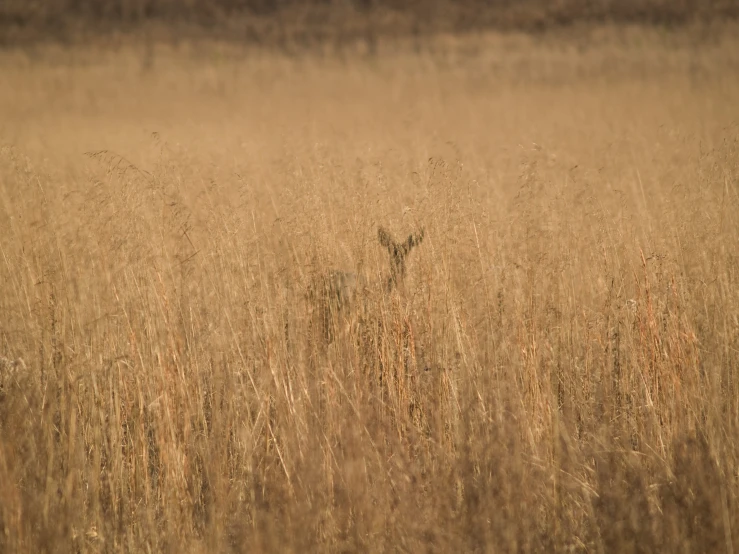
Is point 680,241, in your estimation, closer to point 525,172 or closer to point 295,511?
point 525,172

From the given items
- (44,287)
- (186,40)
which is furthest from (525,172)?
(186,40)

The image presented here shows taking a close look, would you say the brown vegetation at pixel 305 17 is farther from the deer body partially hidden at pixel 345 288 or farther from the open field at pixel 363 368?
the deer body partially hidden at pixel 345 288

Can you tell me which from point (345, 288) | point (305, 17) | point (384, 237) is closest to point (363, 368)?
point (345, 288)

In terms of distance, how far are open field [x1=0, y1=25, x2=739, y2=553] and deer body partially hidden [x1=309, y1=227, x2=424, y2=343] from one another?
0.06 ft

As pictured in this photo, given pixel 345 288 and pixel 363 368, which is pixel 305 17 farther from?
pixel 363 368

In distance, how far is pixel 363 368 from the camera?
9.99 feet

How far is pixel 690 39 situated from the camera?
26500mm

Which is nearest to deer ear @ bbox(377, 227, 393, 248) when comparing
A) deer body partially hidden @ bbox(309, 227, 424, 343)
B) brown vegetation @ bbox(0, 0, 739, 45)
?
deer body partially hidden @ bbox(309, 227, 424, 343)

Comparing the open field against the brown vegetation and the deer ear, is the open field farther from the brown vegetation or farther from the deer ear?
the brown vegetation

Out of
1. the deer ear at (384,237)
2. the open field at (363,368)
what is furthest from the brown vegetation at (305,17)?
the deer ear at (384,237)

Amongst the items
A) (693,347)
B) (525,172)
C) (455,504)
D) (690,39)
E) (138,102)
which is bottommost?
(455,504)

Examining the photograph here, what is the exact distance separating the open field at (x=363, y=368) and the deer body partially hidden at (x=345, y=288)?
0.7 inches

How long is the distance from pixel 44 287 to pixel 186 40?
101ft

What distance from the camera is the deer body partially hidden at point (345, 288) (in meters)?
3.26
